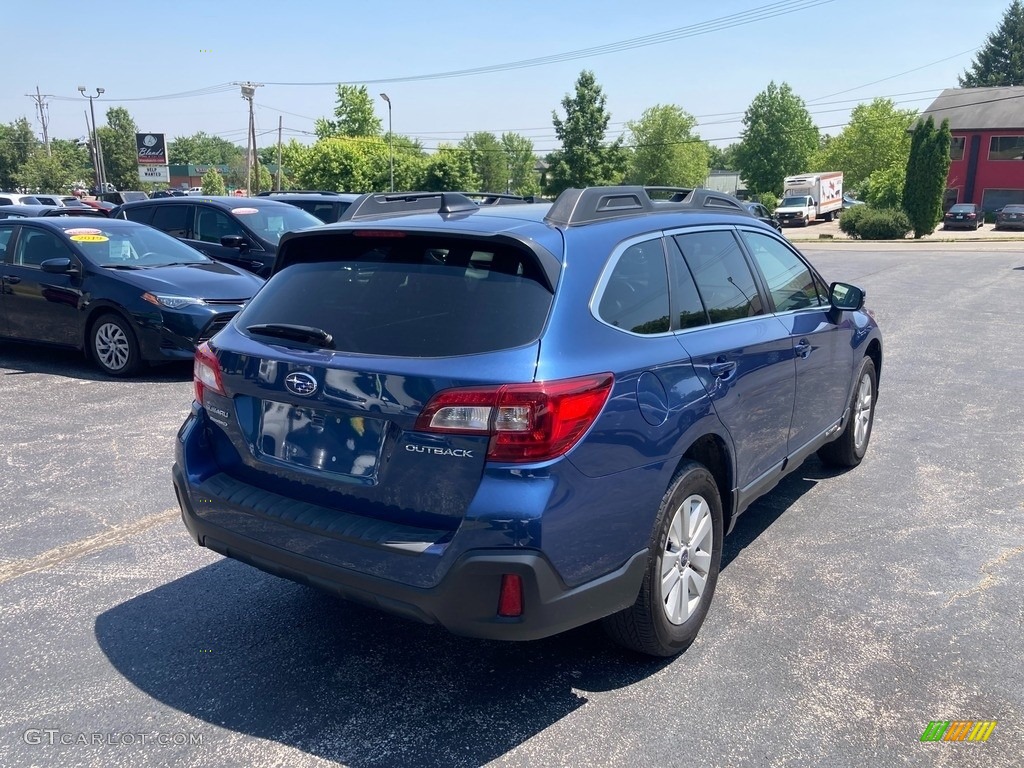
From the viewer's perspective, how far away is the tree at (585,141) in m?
78.8

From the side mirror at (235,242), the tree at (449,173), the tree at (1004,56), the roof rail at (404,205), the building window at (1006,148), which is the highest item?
the tree at (1004,56)

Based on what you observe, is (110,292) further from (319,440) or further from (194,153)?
(194,153)

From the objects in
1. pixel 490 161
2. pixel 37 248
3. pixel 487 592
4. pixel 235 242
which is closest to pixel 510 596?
pixel 487 592

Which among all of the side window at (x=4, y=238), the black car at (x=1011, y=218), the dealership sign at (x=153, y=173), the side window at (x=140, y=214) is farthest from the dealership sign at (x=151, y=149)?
the side window at (x=4, y=238)

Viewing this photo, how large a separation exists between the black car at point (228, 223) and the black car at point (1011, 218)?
47333 millimetres

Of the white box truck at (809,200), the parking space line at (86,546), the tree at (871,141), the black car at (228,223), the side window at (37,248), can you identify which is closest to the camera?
the parking space line at (86,546)

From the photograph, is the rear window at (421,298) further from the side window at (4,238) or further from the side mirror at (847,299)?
the side window at (4,238)

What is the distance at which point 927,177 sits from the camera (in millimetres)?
38656

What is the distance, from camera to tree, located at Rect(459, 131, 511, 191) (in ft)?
429

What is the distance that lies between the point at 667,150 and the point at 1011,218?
56.5 meters

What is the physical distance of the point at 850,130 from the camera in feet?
251

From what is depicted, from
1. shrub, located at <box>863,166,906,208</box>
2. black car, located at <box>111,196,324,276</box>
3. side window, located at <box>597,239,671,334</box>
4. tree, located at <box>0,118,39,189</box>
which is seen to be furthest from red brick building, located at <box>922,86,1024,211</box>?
tree, located at <box>0,118,39,189</box>

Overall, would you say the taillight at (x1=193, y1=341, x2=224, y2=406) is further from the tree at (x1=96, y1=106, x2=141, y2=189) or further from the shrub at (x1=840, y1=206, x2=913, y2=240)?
the tree at (x1=96, y1=106, x2=141, y2=189)

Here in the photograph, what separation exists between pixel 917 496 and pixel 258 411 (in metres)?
4.06
